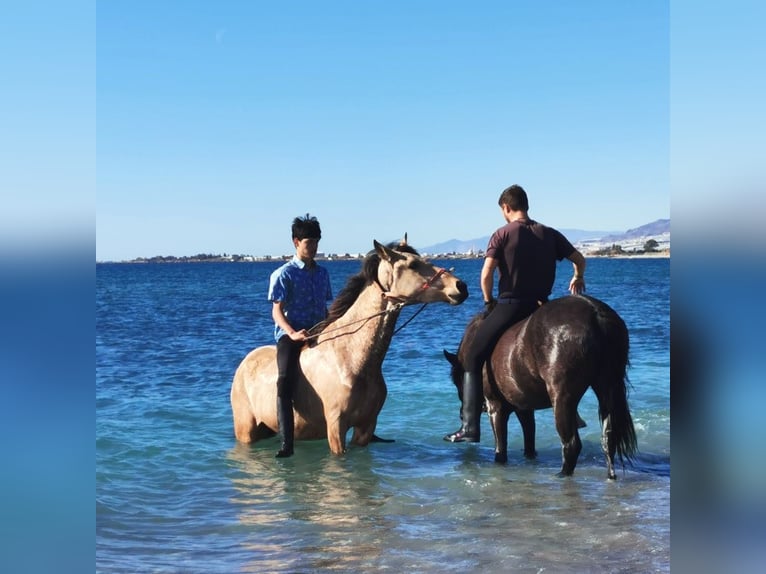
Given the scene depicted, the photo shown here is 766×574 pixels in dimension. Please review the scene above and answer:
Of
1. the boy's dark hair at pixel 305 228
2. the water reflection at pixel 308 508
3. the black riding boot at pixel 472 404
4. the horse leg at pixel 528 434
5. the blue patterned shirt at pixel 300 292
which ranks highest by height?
the boy's dark hair at pixel 305 228

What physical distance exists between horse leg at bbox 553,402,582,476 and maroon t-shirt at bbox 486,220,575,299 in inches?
45.2

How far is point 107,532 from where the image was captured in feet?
20.9

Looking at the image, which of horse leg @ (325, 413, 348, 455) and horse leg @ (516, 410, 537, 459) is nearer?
horse leg @ (325, 413, 348, 455)

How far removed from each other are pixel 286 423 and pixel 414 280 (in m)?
1.92

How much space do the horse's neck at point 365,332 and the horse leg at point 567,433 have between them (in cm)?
179

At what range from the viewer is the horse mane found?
7.90 metres

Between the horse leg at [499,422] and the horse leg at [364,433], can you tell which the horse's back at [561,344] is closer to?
Answer: the horse leg at [499,422]

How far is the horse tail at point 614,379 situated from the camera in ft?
22.1

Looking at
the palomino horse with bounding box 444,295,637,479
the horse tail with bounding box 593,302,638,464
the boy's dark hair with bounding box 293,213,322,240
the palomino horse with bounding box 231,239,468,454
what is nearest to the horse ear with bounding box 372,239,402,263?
the palomino horse with bounding box 231,239,468,454

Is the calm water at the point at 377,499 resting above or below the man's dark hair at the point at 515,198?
below

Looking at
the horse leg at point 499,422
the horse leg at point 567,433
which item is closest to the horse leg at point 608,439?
A: the horse leg at point 567,433

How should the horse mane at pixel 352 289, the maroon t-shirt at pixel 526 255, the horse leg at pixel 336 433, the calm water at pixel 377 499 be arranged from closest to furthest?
the calm water at pixel 377 499 → the maroon t-shirt at pixel 526 255 → the horse leg at pixel 336 433 → the horse mane at pixel 352 289

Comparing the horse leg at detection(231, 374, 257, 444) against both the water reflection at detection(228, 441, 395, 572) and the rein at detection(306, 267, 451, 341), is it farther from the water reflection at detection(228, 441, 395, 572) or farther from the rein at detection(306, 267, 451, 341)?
Result: the rein at detection(306, 267, 451, 341)
